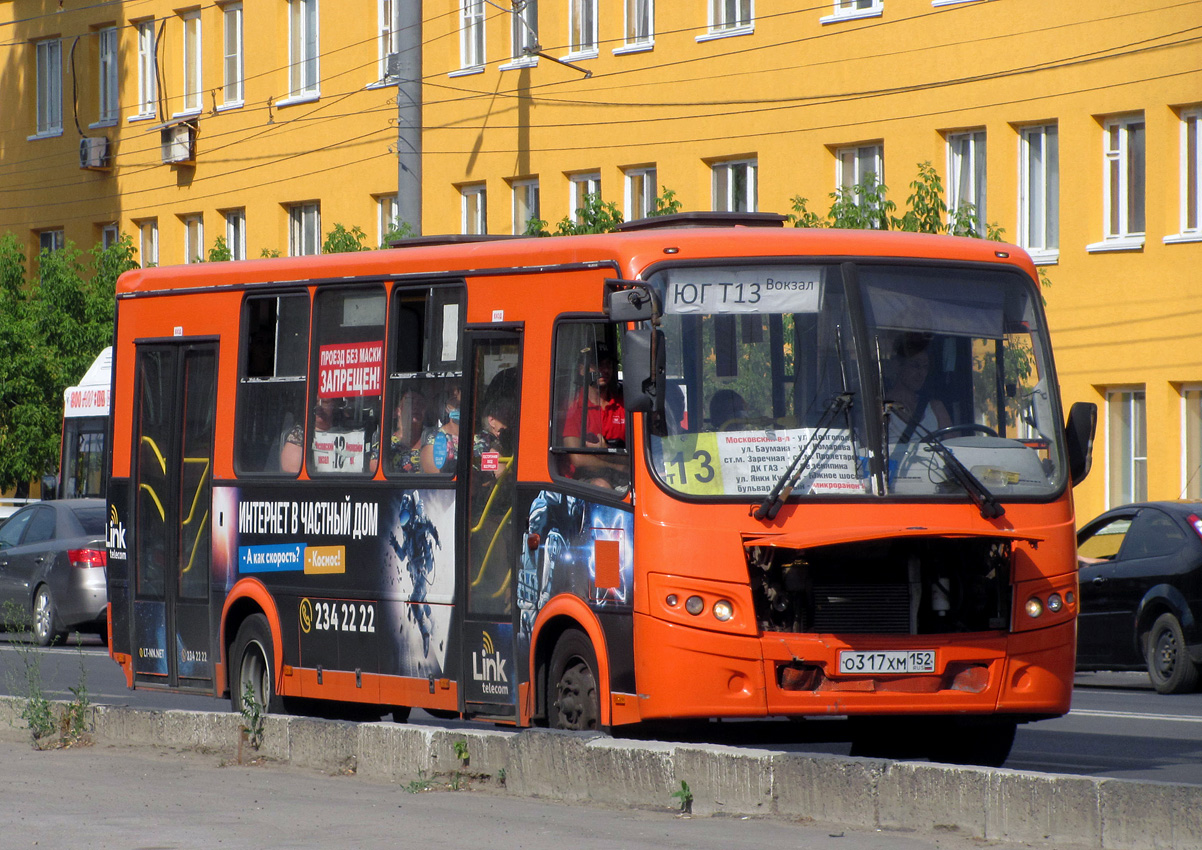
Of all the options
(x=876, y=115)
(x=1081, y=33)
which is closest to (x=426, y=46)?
(x=876, y=115)

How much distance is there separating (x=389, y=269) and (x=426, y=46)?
26840 mm

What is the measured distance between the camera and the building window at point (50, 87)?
164 ft

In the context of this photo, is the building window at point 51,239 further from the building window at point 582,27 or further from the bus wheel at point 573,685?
the bus wheel at point 573,685

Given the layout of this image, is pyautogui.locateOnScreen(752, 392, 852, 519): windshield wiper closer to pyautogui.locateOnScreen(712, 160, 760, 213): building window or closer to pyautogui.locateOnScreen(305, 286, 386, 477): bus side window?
pyautogui.locateOnScreen(305, 286, 386, 477): bus side window

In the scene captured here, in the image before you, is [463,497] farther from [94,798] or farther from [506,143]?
[506,143]

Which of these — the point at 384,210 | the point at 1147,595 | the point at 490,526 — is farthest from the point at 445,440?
the point at 384,210

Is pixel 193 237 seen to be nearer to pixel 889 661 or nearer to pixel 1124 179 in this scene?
pixel 1124 179

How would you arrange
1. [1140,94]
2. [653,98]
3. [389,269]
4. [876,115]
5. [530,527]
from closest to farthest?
[530,527]
[389,269]
[1140,94]
[876,115]
[653,98]

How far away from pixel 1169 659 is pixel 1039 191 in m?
13.4

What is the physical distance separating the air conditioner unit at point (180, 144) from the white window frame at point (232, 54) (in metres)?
1.10

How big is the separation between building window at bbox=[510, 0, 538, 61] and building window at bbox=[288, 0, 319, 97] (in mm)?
5781

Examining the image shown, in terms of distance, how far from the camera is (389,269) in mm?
13125

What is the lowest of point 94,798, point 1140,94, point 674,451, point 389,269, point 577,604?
point 94,798

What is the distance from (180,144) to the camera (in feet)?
149
